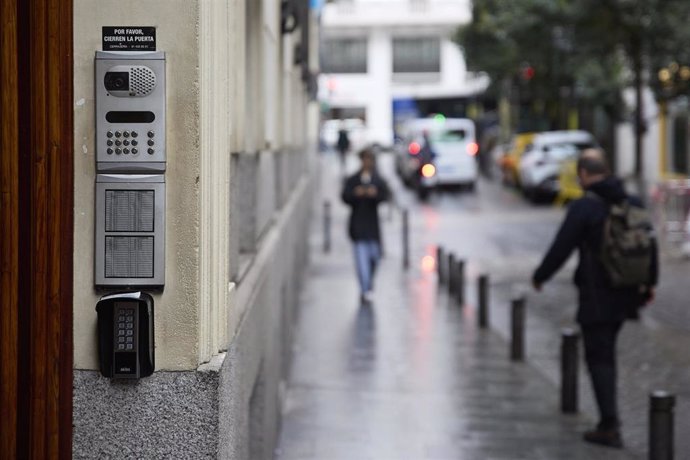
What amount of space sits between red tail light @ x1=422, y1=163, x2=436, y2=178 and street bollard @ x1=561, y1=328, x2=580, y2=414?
88.2 feet

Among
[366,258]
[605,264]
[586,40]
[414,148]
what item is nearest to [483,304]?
[366,258]

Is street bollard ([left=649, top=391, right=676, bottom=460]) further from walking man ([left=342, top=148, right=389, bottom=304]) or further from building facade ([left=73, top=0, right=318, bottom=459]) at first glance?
walking man ([left=342, top=148, right=389, bottom=304])

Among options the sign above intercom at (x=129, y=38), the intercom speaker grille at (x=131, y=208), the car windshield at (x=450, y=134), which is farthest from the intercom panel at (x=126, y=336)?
the car windshield at (x=450, y=134)

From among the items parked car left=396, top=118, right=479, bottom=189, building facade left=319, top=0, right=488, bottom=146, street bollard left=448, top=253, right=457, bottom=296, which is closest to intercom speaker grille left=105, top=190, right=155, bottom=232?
street bollard left=448, top=253, right=457, bottom=296

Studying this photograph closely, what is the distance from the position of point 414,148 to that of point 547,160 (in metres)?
5.34

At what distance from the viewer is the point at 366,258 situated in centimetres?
1499

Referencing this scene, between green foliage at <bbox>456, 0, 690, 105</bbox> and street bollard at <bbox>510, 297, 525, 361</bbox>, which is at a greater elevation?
green foliage at <bbox>456, 0, 690, 105</bbox>

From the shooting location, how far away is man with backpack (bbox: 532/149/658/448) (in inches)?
314

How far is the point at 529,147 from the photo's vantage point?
121 feet

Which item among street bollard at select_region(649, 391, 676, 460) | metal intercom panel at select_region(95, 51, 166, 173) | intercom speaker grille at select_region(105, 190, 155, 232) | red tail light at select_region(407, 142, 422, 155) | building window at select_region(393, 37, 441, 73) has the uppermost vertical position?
building window at select_region(393, 37, 441, 73)

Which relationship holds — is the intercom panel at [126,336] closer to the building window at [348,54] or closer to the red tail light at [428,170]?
the red tail light at [428,170]

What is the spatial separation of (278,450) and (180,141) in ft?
13.9

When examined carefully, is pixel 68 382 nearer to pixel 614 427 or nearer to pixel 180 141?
pixel 180 141

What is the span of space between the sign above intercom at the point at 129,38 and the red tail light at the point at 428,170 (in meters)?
32.1
